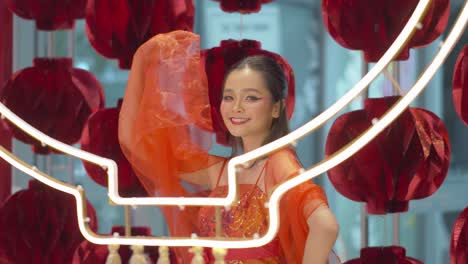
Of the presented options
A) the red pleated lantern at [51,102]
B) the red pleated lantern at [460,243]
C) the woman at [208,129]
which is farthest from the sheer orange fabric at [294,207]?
the red pleated lantern at [51,102]

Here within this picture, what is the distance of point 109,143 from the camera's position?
2.80ft

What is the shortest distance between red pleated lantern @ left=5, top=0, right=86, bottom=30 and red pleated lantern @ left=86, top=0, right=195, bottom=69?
0.26ft

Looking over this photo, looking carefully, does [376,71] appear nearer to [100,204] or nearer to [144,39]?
[144,39]

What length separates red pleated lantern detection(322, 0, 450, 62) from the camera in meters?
0.75

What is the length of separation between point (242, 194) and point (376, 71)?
0.20 meters

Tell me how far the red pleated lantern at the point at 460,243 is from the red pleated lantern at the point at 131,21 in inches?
11.5

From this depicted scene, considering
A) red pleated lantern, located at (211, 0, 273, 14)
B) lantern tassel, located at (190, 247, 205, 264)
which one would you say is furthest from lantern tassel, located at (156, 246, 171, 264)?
red pleated lantern, located at (211, 0, 273, 14)

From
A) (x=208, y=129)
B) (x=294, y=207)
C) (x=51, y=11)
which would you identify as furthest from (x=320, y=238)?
(x=51, y=11)

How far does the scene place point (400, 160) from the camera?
0.76m

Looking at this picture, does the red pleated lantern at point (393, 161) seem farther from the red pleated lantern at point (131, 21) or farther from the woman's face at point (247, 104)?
the red pleated lantern at point (131, 21)

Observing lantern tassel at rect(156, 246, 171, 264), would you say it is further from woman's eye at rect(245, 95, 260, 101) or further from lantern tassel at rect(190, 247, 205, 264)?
woman's eye at rect(245, 95, 260, 101)

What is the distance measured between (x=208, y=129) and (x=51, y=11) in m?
0.23

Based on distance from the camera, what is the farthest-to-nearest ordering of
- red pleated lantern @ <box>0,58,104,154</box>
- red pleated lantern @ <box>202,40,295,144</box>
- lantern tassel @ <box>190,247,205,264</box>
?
red pleated lantern @ <box>0,58,104,154</box>
red pleated lantern @ <box>202,40,295,144</box>
lantern tassel @ <box>190,247,205,264</box>

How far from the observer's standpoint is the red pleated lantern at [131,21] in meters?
0.84
